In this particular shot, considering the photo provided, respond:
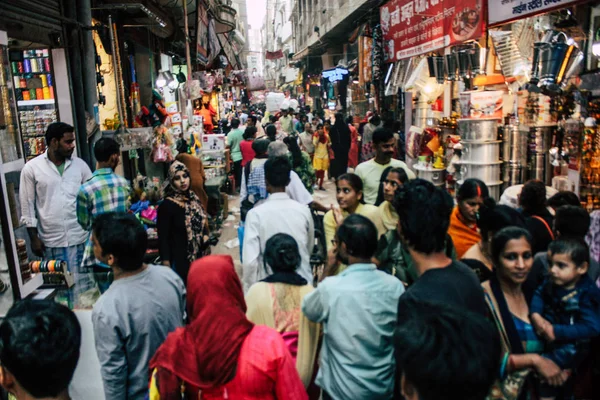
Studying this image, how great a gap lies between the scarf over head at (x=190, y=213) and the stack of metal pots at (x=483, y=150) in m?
5.26

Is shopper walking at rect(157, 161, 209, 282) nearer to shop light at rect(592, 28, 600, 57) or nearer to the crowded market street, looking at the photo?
the crowded market street

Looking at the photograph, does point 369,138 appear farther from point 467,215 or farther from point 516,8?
point 467,215

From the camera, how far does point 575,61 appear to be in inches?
235

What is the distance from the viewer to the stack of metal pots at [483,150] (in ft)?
27.1

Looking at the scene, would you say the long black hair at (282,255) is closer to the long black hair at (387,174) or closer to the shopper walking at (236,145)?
the long black hair at (387,174)

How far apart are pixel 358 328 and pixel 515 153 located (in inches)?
257

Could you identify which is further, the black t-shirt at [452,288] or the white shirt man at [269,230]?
the white shirt man at [269,230]

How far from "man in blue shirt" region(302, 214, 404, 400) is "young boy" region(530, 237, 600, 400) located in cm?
78

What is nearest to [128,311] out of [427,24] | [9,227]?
[9,227]

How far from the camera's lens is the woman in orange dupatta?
3871mm

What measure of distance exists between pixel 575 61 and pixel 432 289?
16.6ft

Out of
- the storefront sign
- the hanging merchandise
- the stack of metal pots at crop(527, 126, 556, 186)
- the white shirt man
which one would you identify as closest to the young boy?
the white shirt man

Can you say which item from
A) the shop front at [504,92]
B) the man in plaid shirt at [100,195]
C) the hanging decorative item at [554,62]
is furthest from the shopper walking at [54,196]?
the hanging decorative item at [554,62]

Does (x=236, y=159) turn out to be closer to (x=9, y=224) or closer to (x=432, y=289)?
(x=9, y=224)
